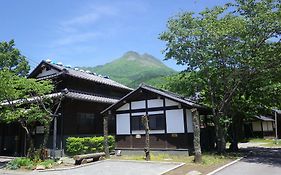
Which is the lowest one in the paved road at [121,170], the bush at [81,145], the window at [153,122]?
the paved road at [121,170]

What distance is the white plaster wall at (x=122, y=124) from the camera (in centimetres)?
2036

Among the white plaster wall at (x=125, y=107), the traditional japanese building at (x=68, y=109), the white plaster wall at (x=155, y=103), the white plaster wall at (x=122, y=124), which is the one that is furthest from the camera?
the white plaster wall at (x=125, y=107)

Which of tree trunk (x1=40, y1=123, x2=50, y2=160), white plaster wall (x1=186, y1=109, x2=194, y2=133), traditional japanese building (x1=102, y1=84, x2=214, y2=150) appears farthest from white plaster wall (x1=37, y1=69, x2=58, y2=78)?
white plaster wall (x1=186, y1=109, x2=194, y2=133)

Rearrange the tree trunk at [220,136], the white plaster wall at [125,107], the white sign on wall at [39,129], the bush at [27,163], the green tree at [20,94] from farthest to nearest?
the white plaster wall at [125,107]
the white sign on wall at [39,129]
the tree trunk at [220,136]
the green tree at [20,94]
the bush at [27,163]

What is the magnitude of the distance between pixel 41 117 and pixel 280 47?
15.2 meters

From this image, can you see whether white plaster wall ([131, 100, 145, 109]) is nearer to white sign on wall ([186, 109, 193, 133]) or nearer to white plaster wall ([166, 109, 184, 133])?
white plaster wall ([166, 109, 184, 133])

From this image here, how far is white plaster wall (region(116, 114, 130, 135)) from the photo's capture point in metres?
20.4

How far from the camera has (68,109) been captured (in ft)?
65.6

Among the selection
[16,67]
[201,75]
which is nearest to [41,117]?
[201,75]

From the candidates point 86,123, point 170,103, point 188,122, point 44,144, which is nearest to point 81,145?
point 86,123

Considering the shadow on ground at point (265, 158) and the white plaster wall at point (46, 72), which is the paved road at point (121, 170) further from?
the white plaster wall at point (46, 72)

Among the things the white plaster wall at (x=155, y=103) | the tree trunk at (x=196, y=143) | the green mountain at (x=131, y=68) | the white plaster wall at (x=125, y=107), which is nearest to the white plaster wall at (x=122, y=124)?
the white plaster wall at (x=125, y=107)

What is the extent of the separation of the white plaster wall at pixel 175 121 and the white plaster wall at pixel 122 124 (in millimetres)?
3475

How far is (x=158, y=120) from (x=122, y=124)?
321 cm
